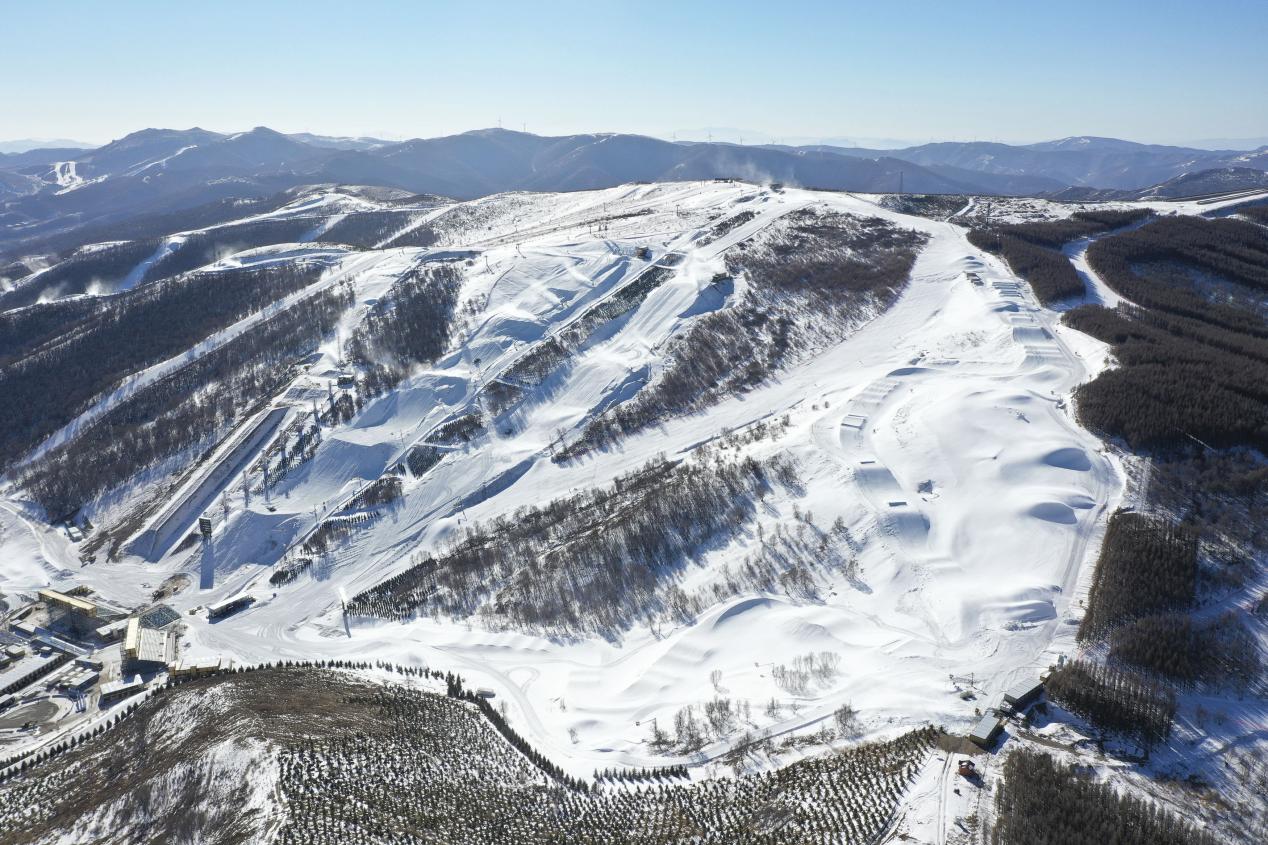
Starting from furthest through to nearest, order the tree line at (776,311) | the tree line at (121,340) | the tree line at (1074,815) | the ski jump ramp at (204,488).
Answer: the tree line at (121,340) < the tree line at (776,311) < the ski jump ramp at (204,488) < the tree line at (1074,815)

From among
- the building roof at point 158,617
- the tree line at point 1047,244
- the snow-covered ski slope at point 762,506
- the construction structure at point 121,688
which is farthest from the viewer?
the tree line at point 1047,244

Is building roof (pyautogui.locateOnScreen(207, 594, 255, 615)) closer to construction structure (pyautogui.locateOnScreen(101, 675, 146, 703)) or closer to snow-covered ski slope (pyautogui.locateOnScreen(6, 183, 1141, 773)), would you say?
snow-covered ski slope (pyautogui.locateOnScreen(6, 183, 1141, 773))

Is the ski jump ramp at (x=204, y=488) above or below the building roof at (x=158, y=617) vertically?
above

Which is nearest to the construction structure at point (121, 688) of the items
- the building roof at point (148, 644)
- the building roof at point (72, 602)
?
the building roof at point (148, 644)

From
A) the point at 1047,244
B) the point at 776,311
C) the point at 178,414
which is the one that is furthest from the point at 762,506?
the point at 178,414

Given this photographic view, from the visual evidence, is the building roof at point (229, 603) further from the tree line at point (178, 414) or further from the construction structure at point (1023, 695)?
the construction structure at point (1023, 695)
